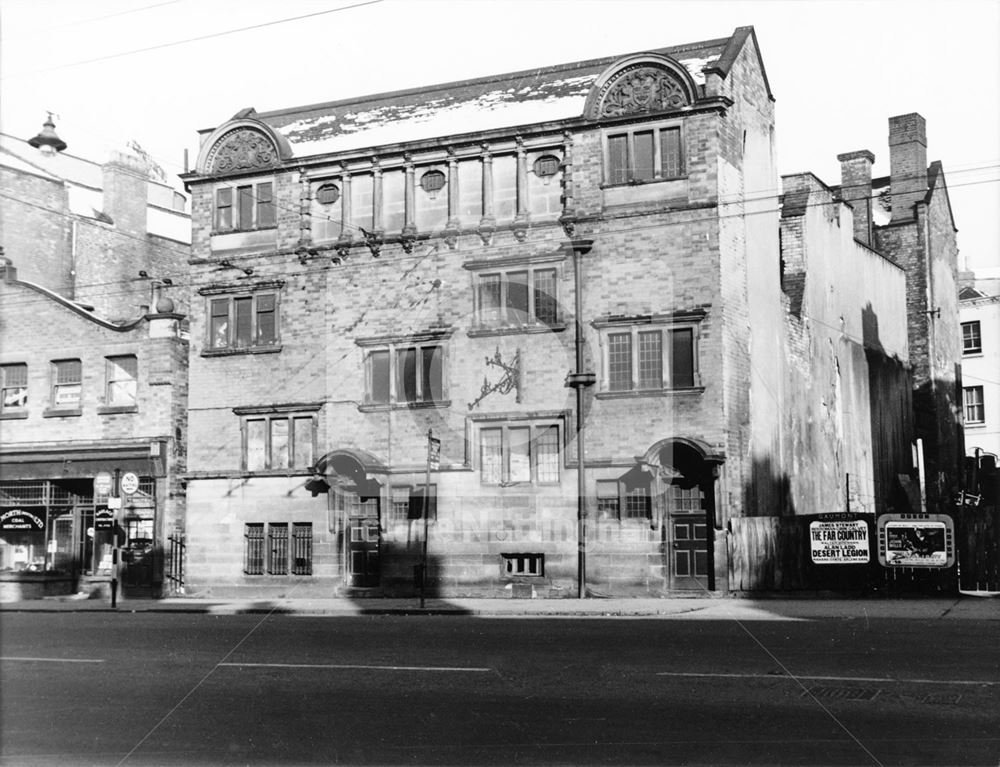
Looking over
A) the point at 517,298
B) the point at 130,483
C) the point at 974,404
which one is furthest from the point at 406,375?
the point at 974,404

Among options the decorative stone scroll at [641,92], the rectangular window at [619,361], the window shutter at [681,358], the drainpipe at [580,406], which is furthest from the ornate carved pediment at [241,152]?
the window shutter at [681,358]

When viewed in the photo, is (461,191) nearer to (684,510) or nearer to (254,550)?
(684,510)

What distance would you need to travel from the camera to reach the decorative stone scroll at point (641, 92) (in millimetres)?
29547

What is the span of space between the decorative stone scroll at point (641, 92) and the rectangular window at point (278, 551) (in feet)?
47.8

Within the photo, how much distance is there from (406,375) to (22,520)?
1302 centimetres

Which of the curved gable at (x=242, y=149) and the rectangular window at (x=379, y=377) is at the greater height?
the curved gable at (x=242, y=149)

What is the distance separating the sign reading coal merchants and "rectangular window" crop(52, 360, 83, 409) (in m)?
22.0

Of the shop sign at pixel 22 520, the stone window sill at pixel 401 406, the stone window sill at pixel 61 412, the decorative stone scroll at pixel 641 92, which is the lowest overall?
the shop sign at pixel 22 520

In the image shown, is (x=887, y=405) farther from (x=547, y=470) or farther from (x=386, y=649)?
(x=386, y=649)

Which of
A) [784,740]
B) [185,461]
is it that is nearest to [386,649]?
[784,740]

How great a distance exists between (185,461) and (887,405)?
25036 mm

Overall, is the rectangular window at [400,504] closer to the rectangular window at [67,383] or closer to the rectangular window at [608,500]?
the rectangular window at [608,500]

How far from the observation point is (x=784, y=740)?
943cm

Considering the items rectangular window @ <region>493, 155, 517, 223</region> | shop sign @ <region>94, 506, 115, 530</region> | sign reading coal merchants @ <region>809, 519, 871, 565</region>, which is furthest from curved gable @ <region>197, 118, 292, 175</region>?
sign reading coal merchants @ <region>809, 519, 871, 565</region>
